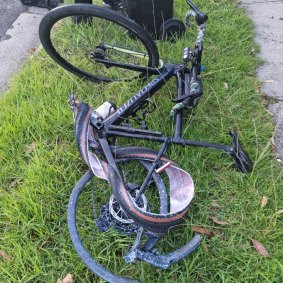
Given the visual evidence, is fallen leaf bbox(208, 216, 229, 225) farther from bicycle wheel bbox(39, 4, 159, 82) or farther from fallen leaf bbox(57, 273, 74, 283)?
bicycle wheel bbox(39, 4, 159, 82)

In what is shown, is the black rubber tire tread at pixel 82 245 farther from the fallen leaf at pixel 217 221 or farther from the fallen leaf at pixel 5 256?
the fallen leaf at pixel 217 221

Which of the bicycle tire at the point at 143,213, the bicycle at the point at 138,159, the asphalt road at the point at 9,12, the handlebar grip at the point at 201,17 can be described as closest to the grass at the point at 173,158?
the bicycle at the point at 138,159

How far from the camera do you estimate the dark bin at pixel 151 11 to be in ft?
11.7

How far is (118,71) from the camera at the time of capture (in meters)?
3.46

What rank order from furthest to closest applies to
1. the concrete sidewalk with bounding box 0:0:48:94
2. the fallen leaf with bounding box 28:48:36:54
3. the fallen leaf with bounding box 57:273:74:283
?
1. the fallen leaf with bounding box 28:48:36:54
2. the concrete sidewalk with bounding box 0:0:48:94
3. the fallen leaf with bounding box 57:273:74:283

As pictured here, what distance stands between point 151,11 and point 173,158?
1.69 metres

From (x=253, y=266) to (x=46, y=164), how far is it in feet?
5.29

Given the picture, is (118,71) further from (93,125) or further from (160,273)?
(160,273)

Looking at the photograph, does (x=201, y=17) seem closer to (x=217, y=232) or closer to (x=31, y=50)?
(x=217, y=232)

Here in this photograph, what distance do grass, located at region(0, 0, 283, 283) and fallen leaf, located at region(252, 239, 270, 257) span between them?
0.10 ft

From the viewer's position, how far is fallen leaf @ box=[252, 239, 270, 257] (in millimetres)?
2279

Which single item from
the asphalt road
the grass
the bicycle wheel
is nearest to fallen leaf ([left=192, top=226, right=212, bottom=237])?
the grass

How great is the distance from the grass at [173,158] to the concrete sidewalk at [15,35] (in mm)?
278

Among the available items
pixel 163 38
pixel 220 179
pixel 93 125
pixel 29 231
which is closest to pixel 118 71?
pixel 163 38
